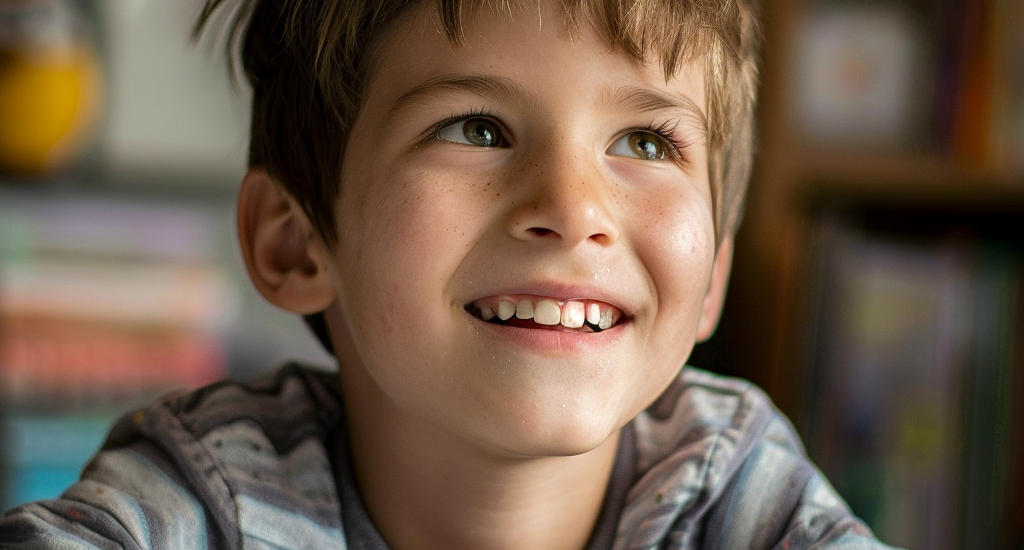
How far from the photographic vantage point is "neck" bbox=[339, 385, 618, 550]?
82cm

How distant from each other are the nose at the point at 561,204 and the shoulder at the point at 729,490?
240 mm

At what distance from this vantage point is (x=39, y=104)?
166 centimetres

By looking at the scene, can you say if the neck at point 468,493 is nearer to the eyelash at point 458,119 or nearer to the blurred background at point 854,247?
the eyelash at point 458,119

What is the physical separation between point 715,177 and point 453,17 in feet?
0.84

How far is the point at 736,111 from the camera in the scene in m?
0.88

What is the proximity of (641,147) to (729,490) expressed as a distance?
28 cm

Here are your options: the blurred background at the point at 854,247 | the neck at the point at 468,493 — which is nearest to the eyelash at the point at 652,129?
the neck at the point at 468,493

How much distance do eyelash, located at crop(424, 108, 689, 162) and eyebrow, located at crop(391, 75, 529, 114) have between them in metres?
0.02

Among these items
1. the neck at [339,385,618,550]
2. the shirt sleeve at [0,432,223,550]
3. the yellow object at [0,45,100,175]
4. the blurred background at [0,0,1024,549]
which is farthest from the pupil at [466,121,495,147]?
the yellow object at [0,45,100,175]

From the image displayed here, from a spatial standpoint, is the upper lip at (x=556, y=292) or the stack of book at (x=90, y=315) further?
the stack of book at (x=90, y=315)

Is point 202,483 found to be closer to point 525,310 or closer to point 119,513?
point 119,513

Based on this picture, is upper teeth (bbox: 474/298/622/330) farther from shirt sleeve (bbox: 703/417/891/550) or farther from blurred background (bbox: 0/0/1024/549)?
blurred background (bbox: 0/0/1024/549)

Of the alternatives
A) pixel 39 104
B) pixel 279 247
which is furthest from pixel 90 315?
pixel 279 247

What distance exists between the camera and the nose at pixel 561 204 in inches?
27.6
